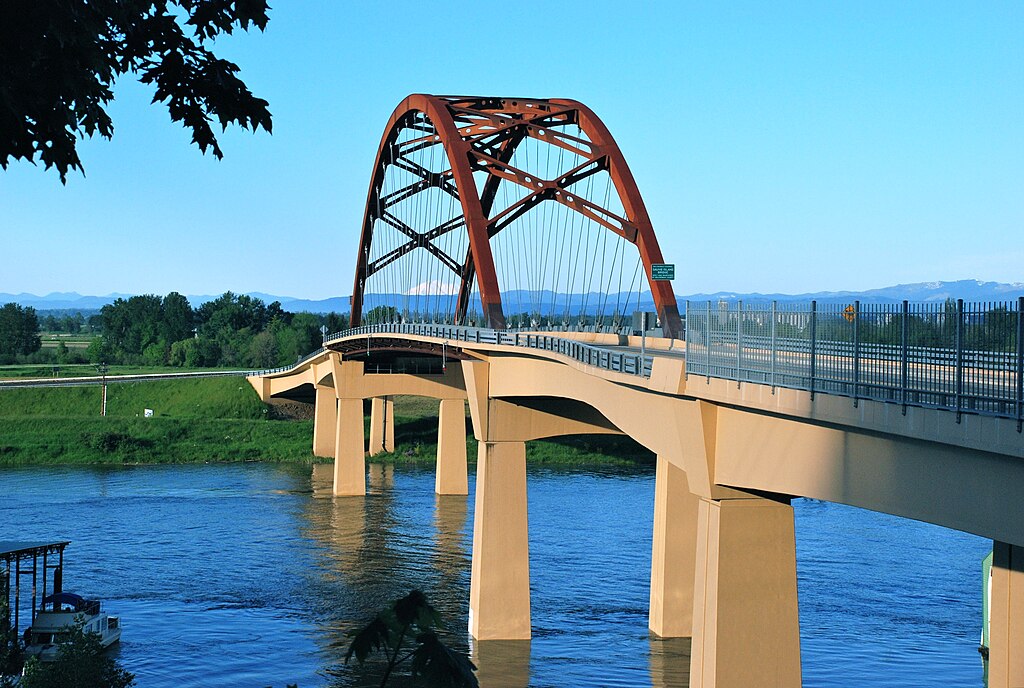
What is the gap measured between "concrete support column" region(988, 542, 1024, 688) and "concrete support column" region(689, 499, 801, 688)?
11.3 ft

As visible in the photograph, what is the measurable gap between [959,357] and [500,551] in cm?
2547

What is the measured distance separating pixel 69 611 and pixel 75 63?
2884 centimetres

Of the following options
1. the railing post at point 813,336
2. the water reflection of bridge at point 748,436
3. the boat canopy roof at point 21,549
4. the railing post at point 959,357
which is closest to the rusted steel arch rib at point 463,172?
the water reflection of bridge at point 748,436

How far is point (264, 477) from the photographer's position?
81750mm

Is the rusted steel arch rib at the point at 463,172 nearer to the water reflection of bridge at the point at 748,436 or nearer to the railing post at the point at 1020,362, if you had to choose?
the water reflection of bridge at the point at 748,436

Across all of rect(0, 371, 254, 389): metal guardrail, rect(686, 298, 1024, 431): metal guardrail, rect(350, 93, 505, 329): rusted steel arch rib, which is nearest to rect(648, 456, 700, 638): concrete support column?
rect(350, 93, 505, 329): rusted steel arch rib

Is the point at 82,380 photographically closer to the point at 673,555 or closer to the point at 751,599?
the point at 673,555

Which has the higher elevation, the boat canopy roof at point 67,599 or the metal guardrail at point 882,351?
the metal guardrail at point 882,351

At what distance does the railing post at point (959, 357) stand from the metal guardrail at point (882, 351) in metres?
0.01

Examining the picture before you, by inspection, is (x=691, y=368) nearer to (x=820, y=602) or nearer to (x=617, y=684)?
(x=617, y=684)

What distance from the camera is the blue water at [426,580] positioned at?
33.4 metres

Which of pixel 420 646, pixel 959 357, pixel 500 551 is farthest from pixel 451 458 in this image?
pixel 420 646

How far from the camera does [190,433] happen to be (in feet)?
318

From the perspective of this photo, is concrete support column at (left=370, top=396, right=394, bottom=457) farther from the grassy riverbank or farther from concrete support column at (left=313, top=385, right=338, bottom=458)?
concrete support column at (left=313, top=385, right=338, bottom=458)
